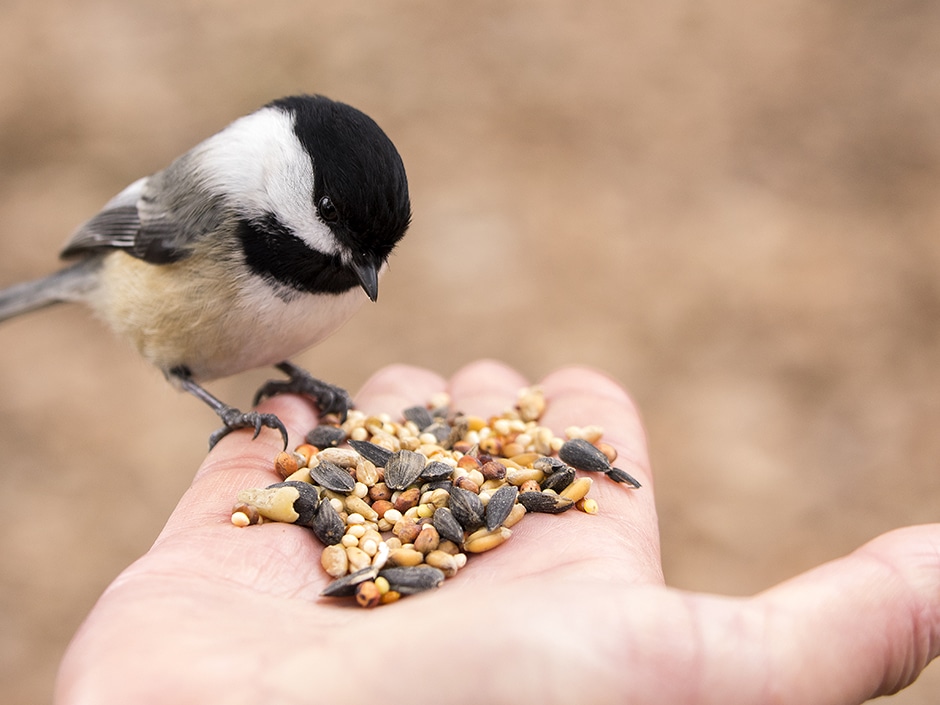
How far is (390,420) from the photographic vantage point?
1820 mm

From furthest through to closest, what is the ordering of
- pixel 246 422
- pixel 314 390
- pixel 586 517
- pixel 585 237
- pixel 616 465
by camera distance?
pixel 585 237 < pixel 314 390 < pixel 246 422 < pixel 616 465 < pixel 586 517

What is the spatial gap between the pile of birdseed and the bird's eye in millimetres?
410

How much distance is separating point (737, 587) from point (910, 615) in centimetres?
149

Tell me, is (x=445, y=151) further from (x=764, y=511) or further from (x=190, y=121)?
(x=764, y=511)

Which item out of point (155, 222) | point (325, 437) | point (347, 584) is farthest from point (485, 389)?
point (347, 584)

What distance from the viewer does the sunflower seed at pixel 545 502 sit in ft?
4.40

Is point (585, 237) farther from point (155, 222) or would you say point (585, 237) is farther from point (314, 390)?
point (155, 222)

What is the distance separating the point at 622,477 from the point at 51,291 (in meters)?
1.47

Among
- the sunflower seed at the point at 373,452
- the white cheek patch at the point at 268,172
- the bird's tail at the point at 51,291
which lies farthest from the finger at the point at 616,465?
the bird's tail at the point at 51,291

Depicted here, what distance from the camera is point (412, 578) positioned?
1.21 meters

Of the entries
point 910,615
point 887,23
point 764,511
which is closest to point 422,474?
point 910,615

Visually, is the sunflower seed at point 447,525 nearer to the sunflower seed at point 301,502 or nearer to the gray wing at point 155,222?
the sunflower seed at point 301,502

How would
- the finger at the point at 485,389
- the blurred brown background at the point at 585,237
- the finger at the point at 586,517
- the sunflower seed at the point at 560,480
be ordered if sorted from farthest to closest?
the blurred brown background at the point at 585,237
the finger at the point at 485,389
the sunflower seed at the point at 560,480
the finger at the point at 586,517

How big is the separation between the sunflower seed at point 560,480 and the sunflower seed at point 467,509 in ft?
0.42
